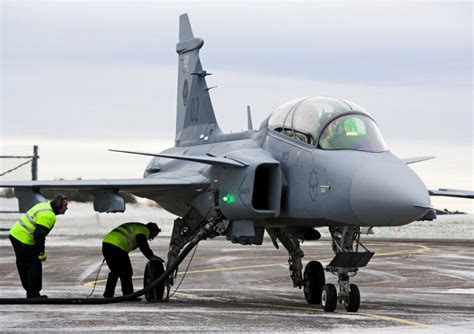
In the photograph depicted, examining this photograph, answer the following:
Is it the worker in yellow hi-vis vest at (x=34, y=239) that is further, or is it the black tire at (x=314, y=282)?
the black tire at (x=314, y=282)

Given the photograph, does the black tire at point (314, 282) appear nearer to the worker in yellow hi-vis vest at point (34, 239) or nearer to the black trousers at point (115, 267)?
the black trousers at point (115, 267)

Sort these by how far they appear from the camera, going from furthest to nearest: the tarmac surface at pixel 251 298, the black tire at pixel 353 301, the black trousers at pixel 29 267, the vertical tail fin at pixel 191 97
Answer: the vertical tail fin at pixel 191 97 → the black trousers at pixel 29 267 → the black tire at pixel 353 301 → the tarmac surface at pixel 251 298

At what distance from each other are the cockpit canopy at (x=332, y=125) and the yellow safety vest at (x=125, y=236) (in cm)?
280

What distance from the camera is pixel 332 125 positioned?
14.5 meters

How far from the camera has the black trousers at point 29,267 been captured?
15.1 metres

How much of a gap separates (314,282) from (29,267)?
13.9ft

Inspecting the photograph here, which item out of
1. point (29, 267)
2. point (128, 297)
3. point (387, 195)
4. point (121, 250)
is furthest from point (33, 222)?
point (387, 195)

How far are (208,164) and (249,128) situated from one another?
196cm

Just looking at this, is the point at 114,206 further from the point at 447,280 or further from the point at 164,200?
the point at 447,280

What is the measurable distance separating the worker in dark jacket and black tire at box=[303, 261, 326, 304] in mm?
2471

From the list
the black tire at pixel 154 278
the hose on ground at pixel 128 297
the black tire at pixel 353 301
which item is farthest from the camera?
the black tire at pixel 154 278

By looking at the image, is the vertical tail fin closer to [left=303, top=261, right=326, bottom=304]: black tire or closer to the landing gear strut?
[left=303, top=261, right=326, bottom=304]: black tire

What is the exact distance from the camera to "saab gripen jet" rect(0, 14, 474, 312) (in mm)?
13453

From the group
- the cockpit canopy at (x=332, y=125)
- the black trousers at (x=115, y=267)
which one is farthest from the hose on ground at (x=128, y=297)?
the cockpit canopy at (x=332, y=125)
